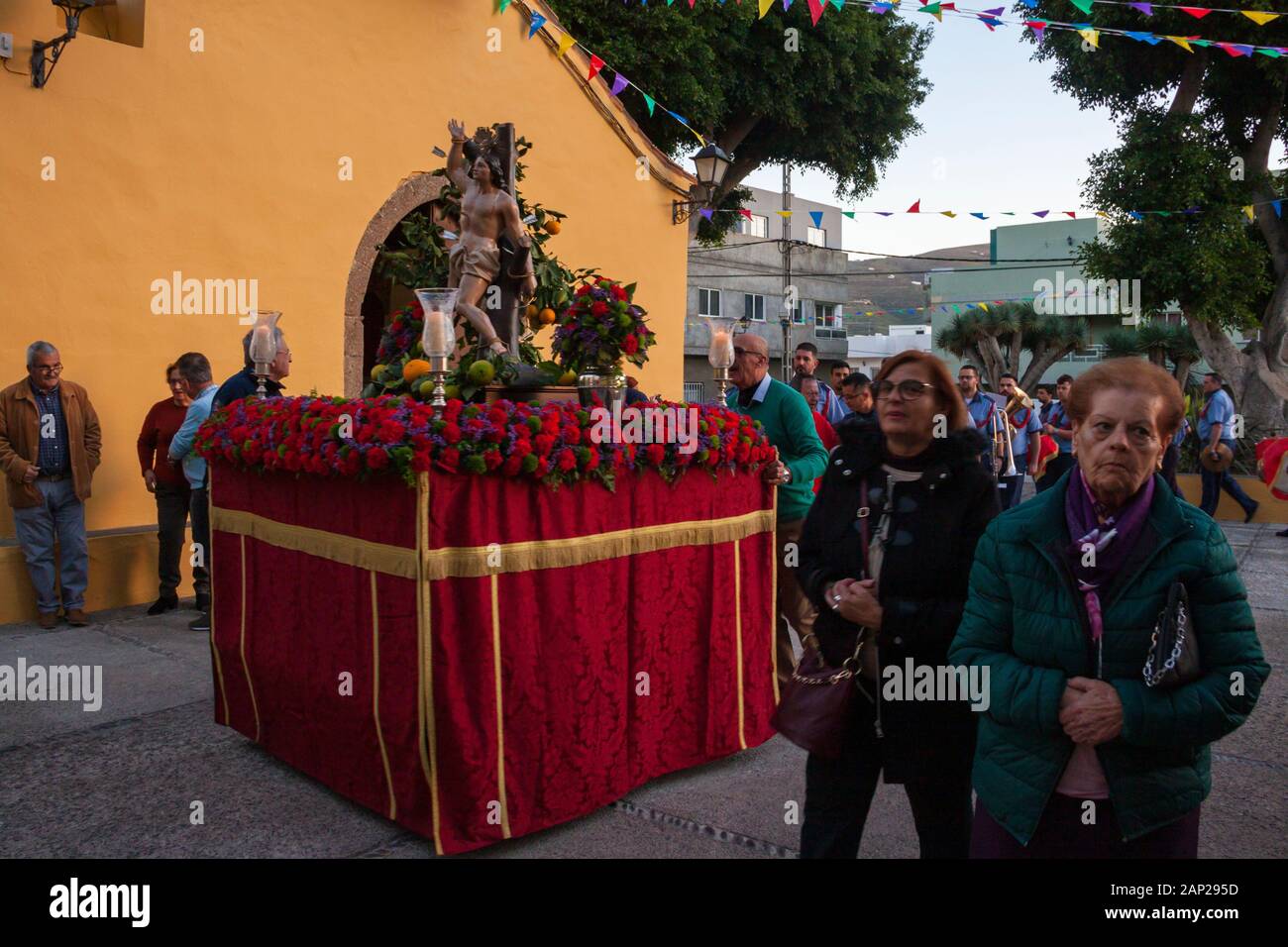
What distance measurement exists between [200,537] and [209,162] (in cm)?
309

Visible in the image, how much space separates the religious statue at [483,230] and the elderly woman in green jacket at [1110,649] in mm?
2841

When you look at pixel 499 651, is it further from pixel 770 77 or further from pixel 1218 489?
pixel 770 77

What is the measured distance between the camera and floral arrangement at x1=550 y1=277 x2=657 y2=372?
4.39 m

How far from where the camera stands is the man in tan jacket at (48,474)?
6504 millimetres

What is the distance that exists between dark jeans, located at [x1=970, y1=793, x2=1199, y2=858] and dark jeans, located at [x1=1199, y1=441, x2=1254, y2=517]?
11.4m

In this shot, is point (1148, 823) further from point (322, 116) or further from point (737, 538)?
point (322, 116)

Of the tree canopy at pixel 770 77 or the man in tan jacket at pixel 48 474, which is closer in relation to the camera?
the man in tan jacket at pixel 48 474

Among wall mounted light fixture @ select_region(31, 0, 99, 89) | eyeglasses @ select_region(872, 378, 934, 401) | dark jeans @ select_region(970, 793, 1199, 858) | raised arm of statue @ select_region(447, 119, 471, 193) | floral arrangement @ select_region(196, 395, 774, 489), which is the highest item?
wall mounted light fixture @ select_region(31, 0, 99, 89)

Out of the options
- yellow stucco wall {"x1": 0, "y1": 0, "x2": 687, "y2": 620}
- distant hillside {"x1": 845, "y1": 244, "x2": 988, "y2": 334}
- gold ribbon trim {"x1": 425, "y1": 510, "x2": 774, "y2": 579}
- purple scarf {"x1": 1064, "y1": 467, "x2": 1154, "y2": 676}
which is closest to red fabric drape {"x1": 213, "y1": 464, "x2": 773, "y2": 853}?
gold ribbon trim {"x1": 425, "y1": 510, "x2": 774, "y2": 579}

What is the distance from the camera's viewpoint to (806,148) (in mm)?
18312
